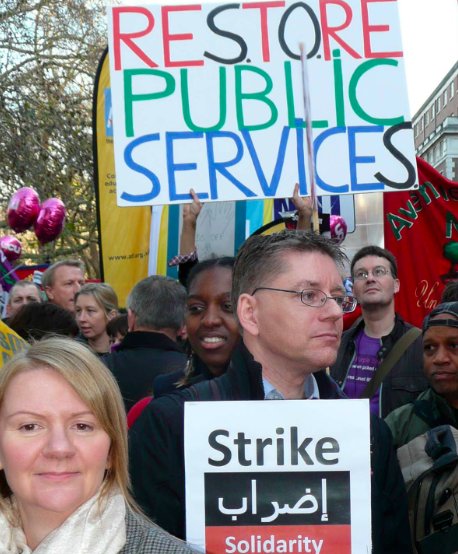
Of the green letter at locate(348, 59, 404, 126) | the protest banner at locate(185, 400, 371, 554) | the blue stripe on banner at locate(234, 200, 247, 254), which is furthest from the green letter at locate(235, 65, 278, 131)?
the blue stripe on banner at locate(234, 200, 247, 254)

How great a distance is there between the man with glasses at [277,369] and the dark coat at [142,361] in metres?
1.46

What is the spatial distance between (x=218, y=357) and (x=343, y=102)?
1241 mm

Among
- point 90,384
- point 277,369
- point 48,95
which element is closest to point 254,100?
→ point 277,369

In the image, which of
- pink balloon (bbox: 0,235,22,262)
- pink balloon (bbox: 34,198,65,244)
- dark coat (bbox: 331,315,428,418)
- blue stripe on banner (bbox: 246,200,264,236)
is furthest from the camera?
pink balloon (bbox: 0,235,22,262)

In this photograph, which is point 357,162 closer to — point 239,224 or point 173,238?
point 239,224

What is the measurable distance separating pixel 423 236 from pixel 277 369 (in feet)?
15.2

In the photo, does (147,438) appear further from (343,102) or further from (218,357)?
(343,102)

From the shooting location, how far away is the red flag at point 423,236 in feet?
22.2

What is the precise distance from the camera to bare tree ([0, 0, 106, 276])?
1198 cm

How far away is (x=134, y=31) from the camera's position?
3.75 metres

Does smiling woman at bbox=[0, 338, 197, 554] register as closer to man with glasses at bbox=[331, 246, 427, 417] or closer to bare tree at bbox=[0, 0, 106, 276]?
man with glasses at bbox=[331, 246, 427, 417]

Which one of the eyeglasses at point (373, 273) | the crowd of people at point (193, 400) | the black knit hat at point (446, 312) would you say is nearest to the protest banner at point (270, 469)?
the crowd of people at point (193, 400)

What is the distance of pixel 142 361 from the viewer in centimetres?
397

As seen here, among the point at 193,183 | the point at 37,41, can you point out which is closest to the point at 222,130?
the point at 193,183
